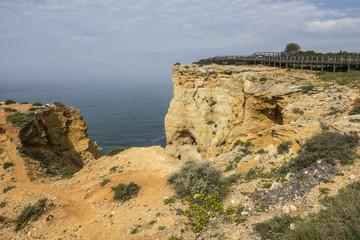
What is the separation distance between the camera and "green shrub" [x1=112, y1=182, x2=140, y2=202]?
12.3 meters

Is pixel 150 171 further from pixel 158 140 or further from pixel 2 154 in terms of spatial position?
A: pixel 158 140

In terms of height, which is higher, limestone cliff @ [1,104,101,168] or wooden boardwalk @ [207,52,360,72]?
wooden boardwalk @ [207,52,360,72]

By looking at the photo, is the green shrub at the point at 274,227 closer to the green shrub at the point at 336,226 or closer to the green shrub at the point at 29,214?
the green shrub at the point at 336,226

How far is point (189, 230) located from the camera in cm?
826

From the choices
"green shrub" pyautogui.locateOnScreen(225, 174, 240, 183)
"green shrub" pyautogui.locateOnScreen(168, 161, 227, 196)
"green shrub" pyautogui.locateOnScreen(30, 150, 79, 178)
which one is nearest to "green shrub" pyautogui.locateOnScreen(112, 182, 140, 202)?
"green shrub" pyautogui.locateOnScreen(168, 161, 227, 196)

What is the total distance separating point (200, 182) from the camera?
10867 mm

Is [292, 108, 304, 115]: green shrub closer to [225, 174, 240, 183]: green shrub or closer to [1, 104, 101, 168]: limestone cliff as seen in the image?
[225, 174, 240, 183]: green shrub

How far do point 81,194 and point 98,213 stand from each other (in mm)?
3758

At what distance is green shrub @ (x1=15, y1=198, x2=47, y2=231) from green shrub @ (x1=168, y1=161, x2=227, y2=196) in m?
8.28

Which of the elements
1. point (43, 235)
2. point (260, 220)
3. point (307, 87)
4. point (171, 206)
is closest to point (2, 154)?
point (43, 235)

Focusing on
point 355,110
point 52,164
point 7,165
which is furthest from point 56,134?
point 355,110

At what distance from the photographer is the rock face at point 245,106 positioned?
548 inches

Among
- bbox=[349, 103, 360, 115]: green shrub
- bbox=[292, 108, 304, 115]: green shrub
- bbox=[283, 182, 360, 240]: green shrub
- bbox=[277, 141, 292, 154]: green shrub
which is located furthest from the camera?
bbox=[292, 108, 304, 115]: green shrub

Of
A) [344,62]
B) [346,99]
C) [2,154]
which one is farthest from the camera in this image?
[344,62]
